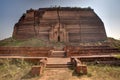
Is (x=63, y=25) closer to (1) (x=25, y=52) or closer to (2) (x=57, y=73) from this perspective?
(1) (x=25, y=52)

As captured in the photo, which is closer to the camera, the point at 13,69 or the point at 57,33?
the point at 13,69

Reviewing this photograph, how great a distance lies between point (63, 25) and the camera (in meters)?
33.9

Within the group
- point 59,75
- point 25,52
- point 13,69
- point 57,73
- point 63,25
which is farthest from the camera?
point 63,25

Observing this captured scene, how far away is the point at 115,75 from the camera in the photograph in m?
9.73

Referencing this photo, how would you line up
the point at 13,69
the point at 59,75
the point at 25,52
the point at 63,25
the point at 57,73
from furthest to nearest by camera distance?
the point at 63,25 → the point at 25,52 → the point at 13,69 → the point at 57,73 → the point at 59,75

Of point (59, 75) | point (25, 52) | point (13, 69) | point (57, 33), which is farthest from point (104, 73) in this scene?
point (57, 33)

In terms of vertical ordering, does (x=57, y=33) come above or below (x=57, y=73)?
above

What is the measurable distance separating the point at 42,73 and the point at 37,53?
279 inches

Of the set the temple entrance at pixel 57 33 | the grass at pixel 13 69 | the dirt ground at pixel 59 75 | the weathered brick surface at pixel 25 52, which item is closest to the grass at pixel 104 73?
the dirt ground at pixel 59 75

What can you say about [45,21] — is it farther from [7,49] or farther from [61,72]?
[61,72]

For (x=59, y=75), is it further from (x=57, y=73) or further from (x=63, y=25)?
(x=63, y=25)

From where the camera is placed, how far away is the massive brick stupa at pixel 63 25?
33781mm

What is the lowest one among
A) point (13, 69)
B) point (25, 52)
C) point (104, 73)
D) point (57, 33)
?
point (104, 73)

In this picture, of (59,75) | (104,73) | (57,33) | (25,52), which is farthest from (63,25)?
(59,75)
